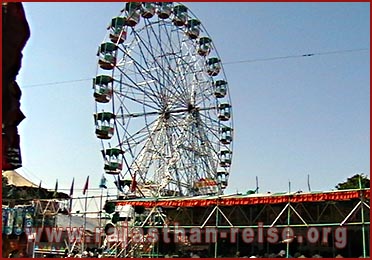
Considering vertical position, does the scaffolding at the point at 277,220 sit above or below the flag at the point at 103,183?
below

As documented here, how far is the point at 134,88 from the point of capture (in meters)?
23.5

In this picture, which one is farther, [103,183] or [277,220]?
[103,183]

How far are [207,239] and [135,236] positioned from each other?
2815 millimetres

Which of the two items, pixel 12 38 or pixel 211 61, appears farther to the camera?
pixel 211 61

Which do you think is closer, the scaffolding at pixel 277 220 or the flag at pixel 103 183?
the scaffolding at pixel 277 220

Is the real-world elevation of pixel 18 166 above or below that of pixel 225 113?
below

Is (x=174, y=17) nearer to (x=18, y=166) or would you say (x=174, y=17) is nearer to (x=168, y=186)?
(x=168, y=186)

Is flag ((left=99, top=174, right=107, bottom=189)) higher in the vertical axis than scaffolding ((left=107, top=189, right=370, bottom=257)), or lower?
higher

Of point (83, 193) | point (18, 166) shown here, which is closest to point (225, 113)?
point (83, 193)

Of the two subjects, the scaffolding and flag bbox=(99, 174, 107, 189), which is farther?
flag bbox=(99, 174, 107, 189)

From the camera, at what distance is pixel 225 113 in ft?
92.4

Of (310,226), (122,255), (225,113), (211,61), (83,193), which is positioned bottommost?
(122,255)

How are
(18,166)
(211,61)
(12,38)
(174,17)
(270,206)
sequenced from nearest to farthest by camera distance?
(12,38) < (18,166) < (270,206) < (174,17) < (211,61)

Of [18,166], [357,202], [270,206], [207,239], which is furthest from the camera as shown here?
[207,239]
